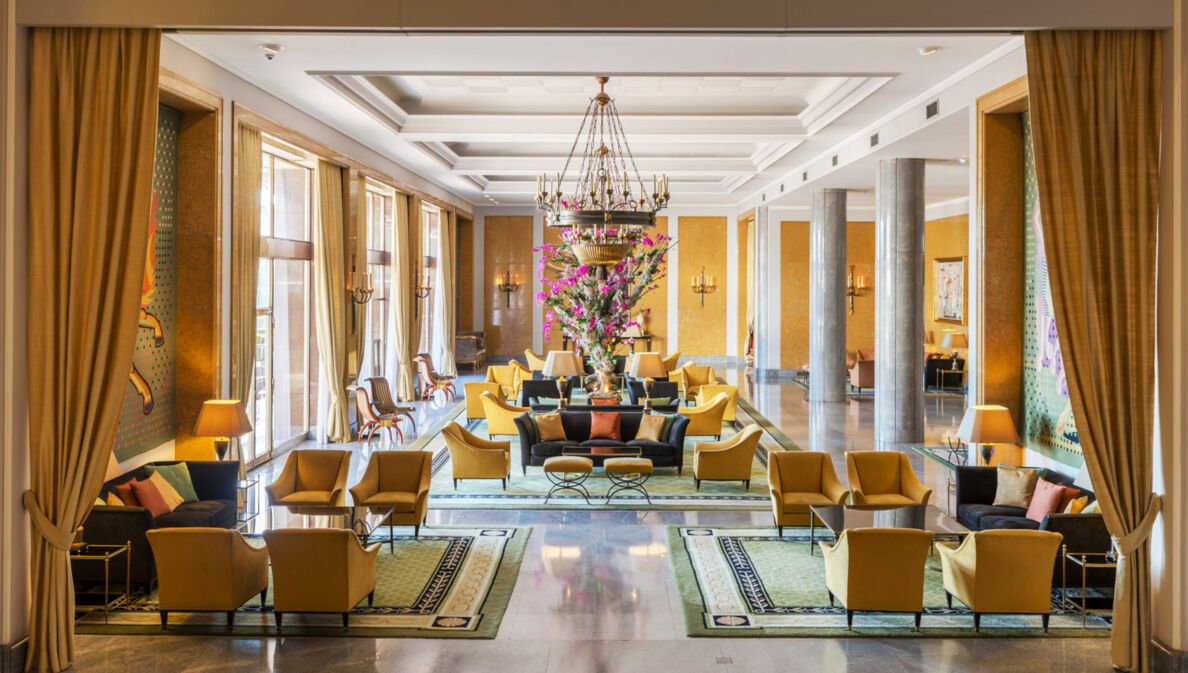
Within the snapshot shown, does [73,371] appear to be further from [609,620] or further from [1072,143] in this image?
[1072,143]

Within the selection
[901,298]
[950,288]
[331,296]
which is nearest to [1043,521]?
[901,298]

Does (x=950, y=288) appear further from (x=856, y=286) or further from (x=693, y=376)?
(x=693, y=376)

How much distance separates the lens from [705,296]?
80.2 ft

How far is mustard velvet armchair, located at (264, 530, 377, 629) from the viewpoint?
226 inches

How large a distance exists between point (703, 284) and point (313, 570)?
63.4 feet

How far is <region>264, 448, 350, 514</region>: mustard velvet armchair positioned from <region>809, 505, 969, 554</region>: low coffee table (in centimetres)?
411

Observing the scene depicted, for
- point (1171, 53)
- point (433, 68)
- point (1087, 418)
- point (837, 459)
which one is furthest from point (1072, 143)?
point (837, 459)

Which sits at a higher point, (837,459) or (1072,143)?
(1072,143)

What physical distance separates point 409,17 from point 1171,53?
440cm

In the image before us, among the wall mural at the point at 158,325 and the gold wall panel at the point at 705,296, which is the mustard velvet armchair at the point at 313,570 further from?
the gold wall panel at the point at 705,296

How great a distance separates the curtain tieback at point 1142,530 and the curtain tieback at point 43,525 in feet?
20.0

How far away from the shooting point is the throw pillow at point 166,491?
7152 mm

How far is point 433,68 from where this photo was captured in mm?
8320

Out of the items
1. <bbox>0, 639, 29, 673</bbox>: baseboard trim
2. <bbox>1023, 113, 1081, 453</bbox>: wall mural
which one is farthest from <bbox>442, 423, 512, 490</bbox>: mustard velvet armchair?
<bbox>1023, 113, 1081, 453</bbox>: wall mural
